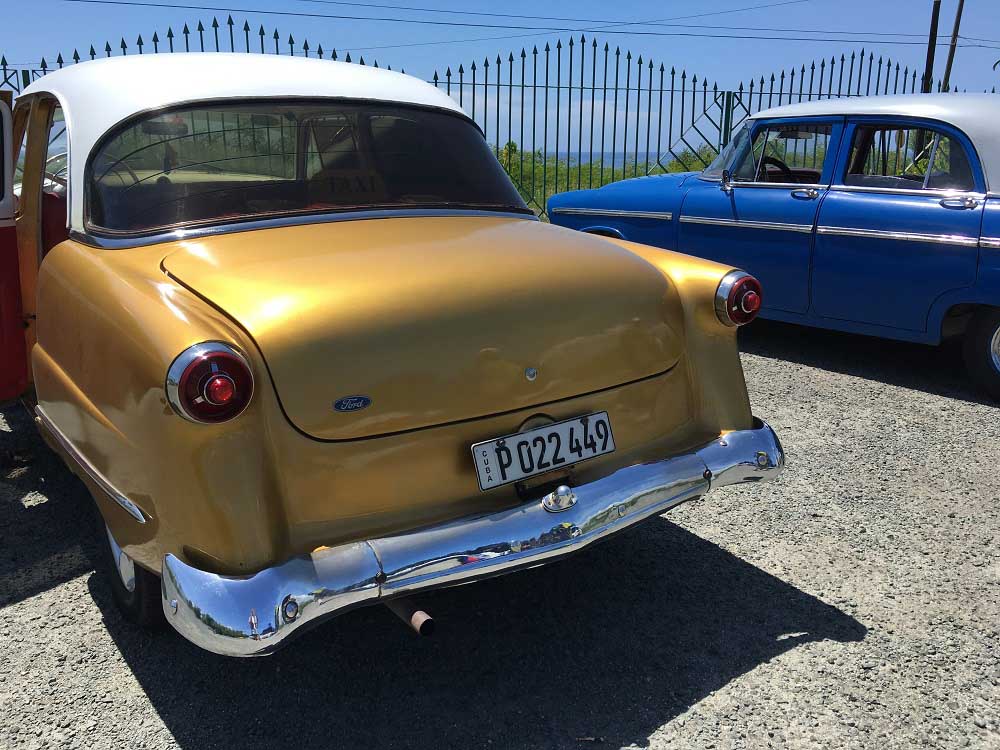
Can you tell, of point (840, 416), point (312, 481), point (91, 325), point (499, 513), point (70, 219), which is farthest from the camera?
point (840, 416)

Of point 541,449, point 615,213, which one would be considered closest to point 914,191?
point 615,213

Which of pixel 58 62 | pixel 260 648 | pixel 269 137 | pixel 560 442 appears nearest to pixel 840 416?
pixel 560 442

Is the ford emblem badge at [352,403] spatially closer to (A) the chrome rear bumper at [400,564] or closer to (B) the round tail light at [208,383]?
(B) the round tail light at [208,383]

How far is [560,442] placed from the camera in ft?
8.82

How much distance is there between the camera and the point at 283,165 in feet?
11.5

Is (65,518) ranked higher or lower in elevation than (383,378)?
lower

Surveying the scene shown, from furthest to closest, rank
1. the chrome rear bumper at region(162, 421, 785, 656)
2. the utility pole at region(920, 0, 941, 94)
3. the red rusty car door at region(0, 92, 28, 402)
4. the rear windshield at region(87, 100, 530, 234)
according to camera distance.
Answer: the utility pole at region(920, 0, 941, 94) → the red rusty car door at region(0, 92, 28, 402) → the rear windshield at region(87, 100, 530, 234) → the chrome rear bumper at region(162, 421, 785, 656)

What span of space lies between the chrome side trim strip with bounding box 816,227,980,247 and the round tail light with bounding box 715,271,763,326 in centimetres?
289

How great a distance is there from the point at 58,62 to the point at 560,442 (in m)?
9.88

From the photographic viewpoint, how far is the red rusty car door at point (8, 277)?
3814mm

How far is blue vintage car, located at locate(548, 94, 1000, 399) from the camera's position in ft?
17.9

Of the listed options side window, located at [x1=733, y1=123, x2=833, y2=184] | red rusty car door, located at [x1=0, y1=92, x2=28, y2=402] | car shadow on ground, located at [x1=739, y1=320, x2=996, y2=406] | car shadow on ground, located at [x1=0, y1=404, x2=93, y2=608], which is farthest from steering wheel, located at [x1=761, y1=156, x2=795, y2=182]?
car shadow on ground, located at [x1=0, y1=404, x2=93, y2=608]

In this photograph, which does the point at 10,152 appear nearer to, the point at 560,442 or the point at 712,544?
the point at 560,442

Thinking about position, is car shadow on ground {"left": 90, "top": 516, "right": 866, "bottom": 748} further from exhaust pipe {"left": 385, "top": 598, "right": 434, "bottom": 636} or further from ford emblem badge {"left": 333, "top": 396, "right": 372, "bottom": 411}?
ford emblem badge {"left": 333, "top": 396, "right": 372, "bottom": 411}
